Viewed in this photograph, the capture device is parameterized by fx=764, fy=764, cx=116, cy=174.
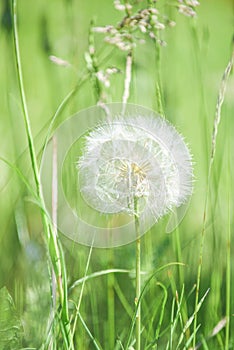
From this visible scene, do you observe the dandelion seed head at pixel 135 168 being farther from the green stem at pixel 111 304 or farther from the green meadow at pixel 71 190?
the green stem at pixel 111 304

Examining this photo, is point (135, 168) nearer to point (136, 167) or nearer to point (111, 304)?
point (136, 167)

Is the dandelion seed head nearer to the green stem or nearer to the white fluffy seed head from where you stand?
the white fluffy seed head

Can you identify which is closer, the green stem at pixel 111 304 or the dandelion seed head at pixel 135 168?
the dandelion seed head at pixel 135 168

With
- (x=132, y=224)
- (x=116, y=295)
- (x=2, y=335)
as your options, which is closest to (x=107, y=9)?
(x=132, y=224)

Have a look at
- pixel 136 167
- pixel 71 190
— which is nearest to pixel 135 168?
pixel 136 167

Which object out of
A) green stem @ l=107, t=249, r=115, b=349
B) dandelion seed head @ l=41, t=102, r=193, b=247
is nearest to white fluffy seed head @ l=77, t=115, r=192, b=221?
dandelion seed head @ l=41, t=102, r=193, b=247

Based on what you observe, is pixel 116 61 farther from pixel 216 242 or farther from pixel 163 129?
pixel 163 129

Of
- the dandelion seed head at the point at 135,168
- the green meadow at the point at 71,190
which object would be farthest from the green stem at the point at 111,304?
the dandelion seed head at the point at 135,168
